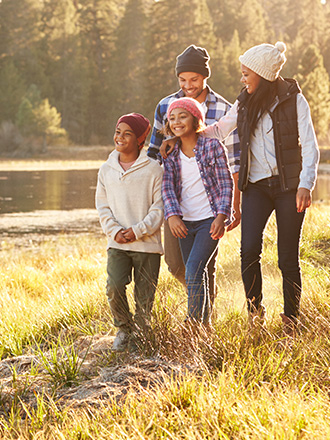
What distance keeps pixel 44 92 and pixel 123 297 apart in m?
55.7

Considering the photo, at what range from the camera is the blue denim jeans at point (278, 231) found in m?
3.92

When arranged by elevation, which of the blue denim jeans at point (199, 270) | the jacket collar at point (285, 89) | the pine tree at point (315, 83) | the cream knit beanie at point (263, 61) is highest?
the pine tree at point (315, 83)

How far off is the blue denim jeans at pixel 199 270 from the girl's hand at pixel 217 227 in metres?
0.05

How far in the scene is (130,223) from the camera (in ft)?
12.9

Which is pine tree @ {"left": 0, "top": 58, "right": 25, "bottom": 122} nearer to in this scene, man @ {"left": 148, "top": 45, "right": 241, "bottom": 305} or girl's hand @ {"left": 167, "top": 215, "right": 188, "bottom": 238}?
man @ {"left": 148, "top": 45, "right": 241, "bottom": 305}

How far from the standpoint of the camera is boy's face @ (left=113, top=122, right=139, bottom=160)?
155 inches

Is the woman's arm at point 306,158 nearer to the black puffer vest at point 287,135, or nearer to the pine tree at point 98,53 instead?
the black puffer vest at point 287,135

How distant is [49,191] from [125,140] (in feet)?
69.3

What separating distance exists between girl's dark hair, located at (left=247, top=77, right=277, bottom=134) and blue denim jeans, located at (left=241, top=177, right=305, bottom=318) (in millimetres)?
427

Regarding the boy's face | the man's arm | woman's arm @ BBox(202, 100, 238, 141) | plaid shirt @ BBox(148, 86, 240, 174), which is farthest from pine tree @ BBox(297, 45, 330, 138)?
the boy's face


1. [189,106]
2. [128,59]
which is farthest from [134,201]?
[128,59]

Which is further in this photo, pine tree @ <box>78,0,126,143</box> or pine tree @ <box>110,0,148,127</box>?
pine tree @ <box>78,0,126,143</box>

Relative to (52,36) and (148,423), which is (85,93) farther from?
(148,423)

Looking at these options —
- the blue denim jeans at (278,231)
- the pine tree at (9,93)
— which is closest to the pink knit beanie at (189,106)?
the blue denim jeans at (278,231)
